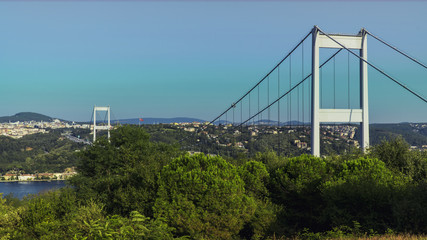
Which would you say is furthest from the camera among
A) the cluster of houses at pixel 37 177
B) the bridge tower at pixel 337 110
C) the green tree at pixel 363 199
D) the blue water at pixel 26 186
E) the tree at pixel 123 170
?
the cluster of houses at pixel 37 177

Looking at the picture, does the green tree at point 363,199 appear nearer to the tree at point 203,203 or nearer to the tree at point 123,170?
the tree at point 203,203

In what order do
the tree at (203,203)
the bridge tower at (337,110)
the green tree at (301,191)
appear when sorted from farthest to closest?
the green tree at (301,191), the bridge tower at (337,110), the tree at (203,203)

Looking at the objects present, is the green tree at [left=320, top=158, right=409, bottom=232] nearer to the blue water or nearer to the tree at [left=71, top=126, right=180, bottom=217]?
the tree at [left=71, top=126, right=180, bottom=217]

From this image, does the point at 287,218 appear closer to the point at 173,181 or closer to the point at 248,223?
the point at 248,223

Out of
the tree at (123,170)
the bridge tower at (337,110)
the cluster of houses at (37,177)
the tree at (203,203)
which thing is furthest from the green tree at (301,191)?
the cluster of houses at (37,177)

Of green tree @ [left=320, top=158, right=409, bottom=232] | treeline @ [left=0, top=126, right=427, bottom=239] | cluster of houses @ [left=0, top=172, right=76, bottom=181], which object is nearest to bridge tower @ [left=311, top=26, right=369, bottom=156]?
treeline @ [left=0, top=126, right=427, bottom=239]

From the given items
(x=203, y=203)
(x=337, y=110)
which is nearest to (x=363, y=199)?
(x=337, y=110)

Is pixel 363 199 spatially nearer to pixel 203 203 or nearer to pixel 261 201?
pixel 261 201
